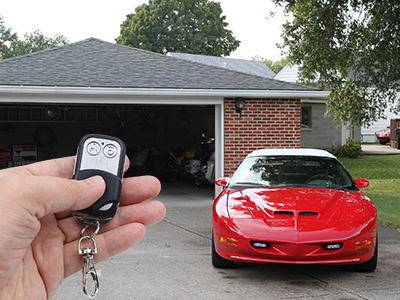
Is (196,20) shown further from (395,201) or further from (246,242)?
(246,242)

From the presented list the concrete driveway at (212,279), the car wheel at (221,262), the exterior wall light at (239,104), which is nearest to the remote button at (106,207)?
the concrete driveway at (212,279)

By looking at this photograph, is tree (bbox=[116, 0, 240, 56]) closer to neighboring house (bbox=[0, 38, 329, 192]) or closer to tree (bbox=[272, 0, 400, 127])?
tree (bbox=[272, 0, 400, 127])

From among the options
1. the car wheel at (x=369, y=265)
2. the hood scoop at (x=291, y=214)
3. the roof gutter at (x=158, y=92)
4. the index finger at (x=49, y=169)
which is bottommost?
the car wheel at (x=369, y=265)

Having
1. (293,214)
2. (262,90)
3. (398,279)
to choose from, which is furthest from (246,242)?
(262,90)

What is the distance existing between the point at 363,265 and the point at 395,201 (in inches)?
276

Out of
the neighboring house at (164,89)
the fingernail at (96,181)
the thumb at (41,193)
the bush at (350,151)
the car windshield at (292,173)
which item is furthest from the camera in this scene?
the bush at (350,151)

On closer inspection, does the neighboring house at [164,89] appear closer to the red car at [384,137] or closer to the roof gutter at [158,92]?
the roof gutter at [158,92]

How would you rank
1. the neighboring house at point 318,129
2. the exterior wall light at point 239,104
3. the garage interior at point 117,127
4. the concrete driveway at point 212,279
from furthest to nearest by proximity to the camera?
the neighboring house at point 318,129 < the garage interior at point 117,127 < the exterior wall light at point 239,104 < the concrete driveway at point 212,279

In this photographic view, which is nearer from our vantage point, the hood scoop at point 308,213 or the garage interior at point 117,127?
the hood scoop at point 308,213

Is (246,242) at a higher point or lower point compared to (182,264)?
higher

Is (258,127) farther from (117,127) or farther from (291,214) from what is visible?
(117,127)

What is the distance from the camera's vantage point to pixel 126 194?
2049 millimetres

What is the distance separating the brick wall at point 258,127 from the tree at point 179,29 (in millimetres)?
39170

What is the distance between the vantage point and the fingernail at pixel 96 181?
5.89 ft
